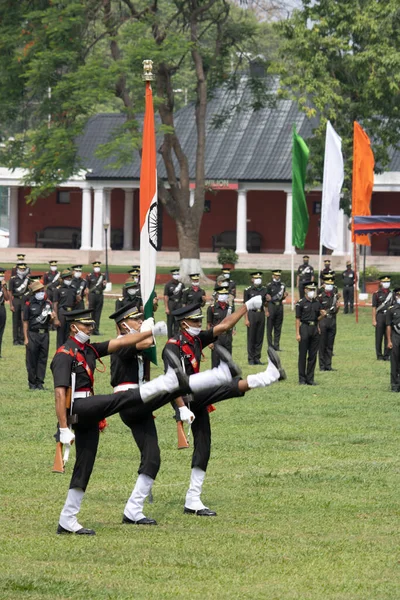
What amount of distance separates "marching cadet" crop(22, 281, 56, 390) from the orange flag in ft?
50.9

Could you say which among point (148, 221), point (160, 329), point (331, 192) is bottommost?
point (160, 329)

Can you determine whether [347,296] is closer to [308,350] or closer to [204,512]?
[308,350]

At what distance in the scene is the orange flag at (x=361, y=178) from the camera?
119 feet

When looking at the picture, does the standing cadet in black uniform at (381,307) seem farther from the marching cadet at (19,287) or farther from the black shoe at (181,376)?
the black shoe at (181,376)

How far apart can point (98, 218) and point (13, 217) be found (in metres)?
8.46

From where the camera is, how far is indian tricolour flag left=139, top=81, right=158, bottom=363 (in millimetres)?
13023

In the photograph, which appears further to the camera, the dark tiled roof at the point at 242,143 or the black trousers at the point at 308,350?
the dark tiled roof at the point at 242,143

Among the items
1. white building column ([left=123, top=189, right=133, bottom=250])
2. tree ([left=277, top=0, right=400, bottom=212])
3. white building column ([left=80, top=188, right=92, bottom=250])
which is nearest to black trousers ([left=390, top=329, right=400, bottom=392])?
tree ([left=277, top=0, right=400, bottom=212])

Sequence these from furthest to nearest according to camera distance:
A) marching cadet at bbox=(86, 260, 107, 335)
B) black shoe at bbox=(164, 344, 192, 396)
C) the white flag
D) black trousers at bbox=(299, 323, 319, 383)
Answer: the white flag < marching cadet at bbox=(86, 260, 107, 335) < black trousers at bbox=(299, 323, 319, 383) < black shoe at bbox=(164, 344, 192, 396)

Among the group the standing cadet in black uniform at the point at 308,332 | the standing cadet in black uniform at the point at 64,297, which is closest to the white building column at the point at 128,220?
the standing cadet in black uniform at the point at 64,297

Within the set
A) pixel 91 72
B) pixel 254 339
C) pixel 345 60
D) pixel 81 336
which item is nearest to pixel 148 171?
pixel 81 336

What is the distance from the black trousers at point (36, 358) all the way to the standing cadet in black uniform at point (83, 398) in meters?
10.6

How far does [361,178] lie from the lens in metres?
36.8

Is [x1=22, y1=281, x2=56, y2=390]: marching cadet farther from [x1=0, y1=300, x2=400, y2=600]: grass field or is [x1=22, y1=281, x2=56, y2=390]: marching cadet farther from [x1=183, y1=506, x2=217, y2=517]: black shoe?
Result: [x1=183, y1=506, x2=217, y2=517]: black shoe
